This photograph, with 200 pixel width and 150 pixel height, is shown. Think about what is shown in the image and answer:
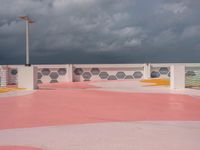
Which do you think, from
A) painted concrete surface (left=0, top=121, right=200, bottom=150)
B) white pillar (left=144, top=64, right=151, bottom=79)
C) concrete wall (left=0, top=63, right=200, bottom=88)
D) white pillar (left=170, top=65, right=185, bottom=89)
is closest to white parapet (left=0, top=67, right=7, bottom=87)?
concrete wall (left=0, top=63, right=200, bottom=88)

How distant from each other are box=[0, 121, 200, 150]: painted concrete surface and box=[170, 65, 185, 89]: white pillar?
35.2 ft

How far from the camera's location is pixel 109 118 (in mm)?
7059

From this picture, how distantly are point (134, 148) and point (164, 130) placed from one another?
4.86 ft

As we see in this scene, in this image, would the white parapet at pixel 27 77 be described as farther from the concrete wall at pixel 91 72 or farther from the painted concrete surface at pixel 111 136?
the painted concrete surface at pixel 111 136

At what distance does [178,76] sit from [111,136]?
12.6 meters

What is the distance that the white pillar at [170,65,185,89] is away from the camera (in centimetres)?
1678

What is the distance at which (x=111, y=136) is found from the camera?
5.12 meters

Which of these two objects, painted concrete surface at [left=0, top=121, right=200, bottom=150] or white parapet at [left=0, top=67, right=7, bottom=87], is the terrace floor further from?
white parapet at [left=0, top=67, right=7, bottom=87]

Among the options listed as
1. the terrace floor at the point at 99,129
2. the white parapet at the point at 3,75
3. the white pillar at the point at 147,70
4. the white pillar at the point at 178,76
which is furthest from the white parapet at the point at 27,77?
the white pillar at the point at 147,70

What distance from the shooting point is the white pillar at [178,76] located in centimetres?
1678

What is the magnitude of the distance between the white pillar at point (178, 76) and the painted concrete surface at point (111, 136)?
10.7 metres

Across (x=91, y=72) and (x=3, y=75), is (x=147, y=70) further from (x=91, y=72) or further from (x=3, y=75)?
(x=3, y=75)

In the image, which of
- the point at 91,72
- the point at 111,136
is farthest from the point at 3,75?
the point at 111,136

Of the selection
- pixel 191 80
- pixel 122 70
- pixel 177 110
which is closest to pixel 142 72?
pixel 122 70
